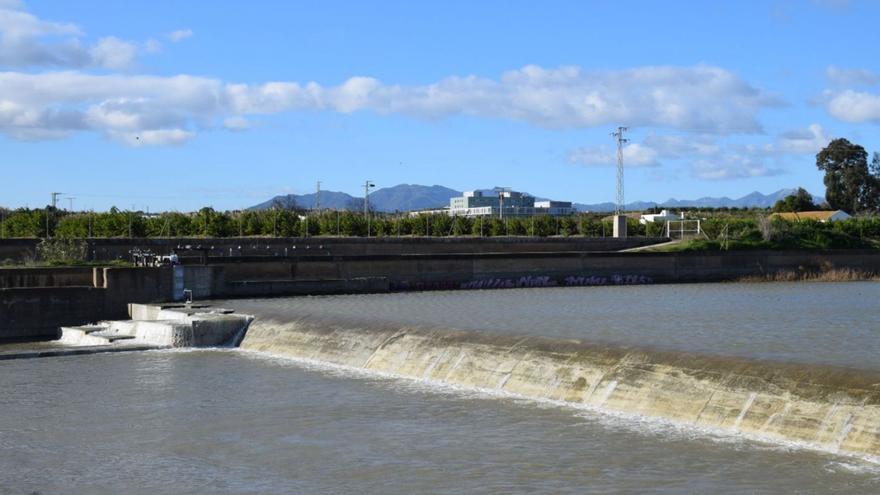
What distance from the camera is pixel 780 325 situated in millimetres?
23953

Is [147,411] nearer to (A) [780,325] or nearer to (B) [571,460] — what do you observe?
(B) [571,460]

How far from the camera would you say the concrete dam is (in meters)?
13.2

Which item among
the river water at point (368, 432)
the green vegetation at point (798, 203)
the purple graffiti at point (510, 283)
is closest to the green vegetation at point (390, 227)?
the purple graffiti at point (510, 283)

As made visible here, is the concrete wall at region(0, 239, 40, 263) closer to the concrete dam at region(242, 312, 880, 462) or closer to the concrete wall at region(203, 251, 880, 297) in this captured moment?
the concrete wall at region(203, 251, 880, 297)

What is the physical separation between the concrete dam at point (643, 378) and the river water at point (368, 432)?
398 millimetres

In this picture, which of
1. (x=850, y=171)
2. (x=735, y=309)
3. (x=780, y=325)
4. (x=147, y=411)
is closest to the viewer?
(x=147, y=411)

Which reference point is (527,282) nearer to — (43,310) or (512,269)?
(512,269)

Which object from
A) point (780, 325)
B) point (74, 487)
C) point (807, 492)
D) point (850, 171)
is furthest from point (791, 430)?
point (850, 171)

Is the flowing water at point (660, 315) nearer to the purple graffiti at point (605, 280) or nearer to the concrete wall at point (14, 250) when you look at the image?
the purple graffiti at point (605, 280)

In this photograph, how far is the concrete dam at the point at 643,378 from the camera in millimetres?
13180

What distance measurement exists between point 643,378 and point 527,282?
26.1 metres

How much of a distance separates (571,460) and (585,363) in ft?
14.8

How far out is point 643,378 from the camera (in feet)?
52.8

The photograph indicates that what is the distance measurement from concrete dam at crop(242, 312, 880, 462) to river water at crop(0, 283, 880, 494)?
0.40m
